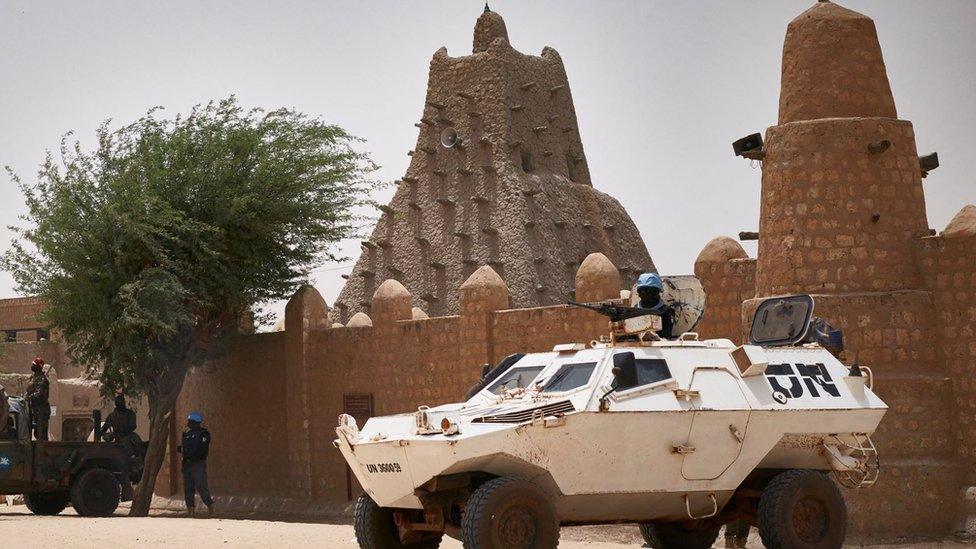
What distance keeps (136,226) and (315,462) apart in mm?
4652

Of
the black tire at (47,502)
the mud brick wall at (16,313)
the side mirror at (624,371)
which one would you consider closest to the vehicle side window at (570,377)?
the side mirror at (624,371)

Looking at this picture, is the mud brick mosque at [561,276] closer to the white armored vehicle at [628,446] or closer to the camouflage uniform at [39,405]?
the white armored vehicle at [628,446]

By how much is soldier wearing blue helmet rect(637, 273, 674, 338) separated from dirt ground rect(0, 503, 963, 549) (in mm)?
2516

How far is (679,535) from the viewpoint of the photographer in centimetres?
1298

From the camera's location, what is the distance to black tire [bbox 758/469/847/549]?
11.8 meters

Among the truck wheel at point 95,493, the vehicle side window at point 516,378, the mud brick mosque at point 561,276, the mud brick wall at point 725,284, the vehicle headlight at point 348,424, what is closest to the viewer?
the vehicle headlight at point 348,424

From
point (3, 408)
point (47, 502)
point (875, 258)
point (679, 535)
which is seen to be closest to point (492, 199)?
point (47, 502)

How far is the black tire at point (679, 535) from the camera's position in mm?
12891

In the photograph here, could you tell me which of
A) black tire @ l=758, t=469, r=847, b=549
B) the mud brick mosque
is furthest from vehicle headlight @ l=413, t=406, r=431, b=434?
the mud brick mosque

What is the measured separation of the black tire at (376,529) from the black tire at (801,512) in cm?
264

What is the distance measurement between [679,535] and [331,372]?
11383 mm

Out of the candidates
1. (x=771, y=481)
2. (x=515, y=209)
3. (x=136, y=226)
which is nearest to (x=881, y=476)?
(x=771, y=481)

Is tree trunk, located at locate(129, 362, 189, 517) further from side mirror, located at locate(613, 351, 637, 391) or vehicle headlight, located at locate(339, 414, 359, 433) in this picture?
side mirror, located at locate(613, 351, 637, 391)

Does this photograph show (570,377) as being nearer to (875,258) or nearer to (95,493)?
(875,258)
